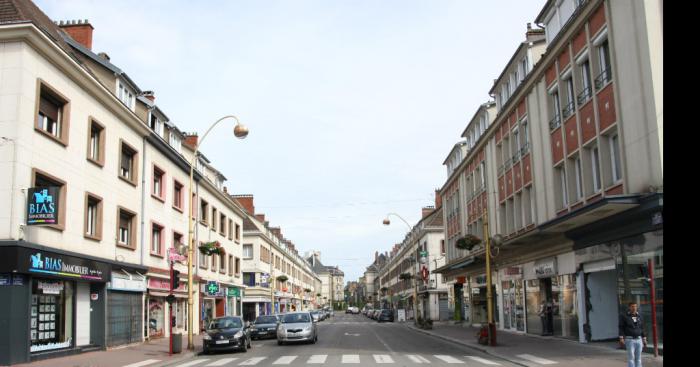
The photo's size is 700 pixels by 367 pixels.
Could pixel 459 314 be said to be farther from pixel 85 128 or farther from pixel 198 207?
pixel 85 128

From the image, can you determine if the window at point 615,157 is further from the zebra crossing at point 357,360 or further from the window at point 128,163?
the window at point 128,163

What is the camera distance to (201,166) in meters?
42.2

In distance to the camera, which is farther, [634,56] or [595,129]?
[595,129]

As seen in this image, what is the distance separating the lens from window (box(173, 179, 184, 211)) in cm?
3475

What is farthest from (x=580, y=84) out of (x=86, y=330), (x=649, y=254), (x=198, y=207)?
(x=198, y=207)

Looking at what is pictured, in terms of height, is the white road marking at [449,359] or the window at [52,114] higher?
the window at [52,114]

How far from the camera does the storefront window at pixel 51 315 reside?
61.2ft

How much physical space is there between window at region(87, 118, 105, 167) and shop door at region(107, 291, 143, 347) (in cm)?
544

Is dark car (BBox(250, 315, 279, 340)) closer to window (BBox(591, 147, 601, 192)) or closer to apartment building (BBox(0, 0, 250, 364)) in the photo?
apartment building (BBox(0, 0, 250, 364))

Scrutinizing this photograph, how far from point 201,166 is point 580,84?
92.9 feet

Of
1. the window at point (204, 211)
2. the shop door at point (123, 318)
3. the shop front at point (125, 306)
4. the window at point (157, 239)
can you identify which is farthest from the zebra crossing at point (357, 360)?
the window at point (204, 211)

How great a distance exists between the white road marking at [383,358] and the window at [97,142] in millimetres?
13277

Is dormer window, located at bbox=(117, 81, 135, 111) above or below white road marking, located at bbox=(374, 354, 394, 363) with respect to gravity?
above

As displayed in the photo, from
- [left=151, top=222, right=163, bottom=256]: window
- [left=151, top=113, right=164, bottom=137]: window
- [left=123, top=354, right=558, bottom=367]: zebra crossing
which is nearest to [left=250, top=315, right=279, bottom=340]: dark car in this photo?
[left=151, top=222, right=163, bottom=256]: window
